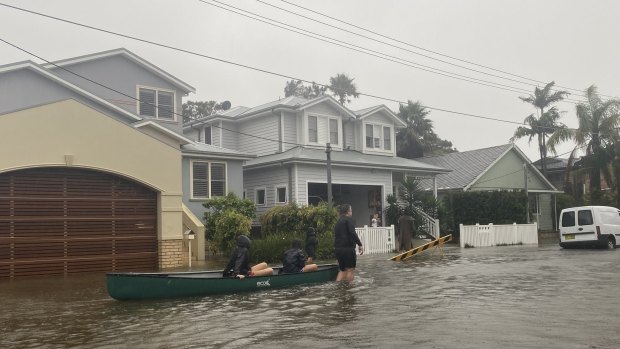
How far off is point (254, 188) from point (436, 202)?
9.36 metres

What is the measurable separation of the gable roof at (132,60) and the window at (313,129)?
20.7 feet

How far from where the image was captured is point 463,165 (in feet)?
140

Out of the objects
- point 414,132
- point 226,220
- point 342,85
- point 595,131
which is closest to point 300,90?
point 342,85

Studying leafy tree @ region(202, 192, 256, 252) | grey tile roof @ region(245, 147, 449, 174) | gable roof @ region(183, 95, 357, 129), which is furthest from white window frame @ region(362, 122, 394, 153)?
leafy tree @ region(202, 192, 256, 252)

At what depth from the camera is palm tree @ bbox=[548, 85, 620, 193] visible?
42.7m

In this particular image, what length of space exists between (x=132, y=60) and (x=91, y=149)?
Result: 11.1 metres

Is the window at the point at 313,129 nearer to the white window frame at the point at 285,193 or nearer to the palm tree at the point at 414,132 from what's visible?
the white window frame at the point at 285,193

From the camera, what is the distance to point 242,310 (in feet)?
34.1

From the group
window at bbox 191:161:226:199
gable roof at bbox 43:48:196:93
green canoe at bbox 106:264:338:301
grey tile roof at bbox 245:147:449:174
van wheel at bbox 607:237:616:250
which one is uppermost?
gable roof at bbox 43:48:196:93

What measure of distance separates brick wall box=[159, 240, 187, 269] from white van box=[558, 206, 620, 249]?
16.0 m

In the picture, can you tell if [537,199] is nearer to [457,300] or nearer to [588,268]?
[588,268]

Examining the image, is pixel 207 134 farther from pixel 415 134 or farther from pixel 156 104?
pixel 415 134

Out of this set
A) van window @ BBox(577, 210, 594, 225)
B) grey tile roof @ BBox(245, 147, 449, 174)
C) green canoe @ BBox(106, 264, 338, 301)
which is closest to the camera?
green canoe @ BBox(106, 264, 338, 301)

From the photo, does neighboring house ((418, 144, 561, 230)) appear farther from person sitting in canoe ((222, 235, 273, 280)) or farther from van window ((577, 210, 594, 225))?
person sitting in canoe ((222, 235, 273, 280))
